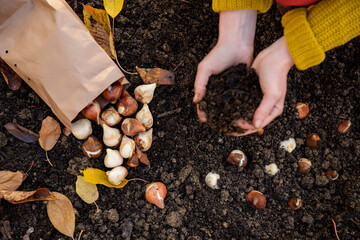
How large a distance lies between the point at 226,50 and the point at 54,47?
727 millimetres

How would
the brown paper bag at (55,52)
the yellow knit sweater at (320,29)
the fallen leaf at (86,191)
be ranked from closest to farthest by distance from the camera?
1. the yellow knit sweater at (320,29)
2. the brown paper bag at (55,52)
3. the fallen leaf at (86,191)

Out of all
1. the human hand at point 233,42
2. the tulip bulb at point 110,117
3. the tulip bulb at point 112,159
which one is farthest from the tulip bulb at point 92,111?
the human hand at point 233,42

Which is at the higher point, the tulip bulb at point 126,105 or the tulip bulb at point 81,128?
the tulip bulb at point 81,128

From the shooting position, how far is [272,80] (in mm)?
1240

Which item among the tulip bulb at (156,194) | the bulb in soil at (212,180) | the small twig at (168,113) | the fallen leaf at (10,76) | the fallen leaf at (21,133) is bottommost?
the bulb in soil at (212,180)

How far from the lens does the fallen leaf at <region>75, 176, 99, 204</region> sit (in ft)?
4.59

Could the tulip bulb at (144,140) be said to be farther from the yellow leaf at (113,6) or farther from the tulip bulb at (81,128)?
the yellow leaf at (113,6)

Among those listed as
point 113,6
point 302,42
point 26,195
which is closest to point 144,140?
point 26,195

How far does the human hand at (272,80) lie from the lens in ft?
3.98

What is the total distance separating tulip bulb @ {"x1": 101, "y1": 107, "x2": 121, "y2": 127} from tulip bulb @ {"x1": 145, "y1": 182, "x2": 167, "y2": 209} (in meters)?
0.34

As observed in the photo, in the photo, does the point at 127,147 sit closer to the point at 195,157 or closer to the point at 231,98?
the point at 195,157

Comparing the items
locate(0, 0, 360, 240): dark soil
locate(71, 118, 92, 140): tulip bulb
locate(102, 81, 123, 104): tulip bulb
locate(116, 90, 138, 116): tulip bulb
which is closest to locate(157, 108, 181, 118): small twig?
locate(0, 0, 360, 240): dark soil

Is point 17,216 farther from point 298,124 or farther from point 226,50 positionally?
point 298,124

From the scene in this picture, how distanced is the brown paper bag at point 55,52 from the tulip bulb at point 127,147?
246 millimetres
